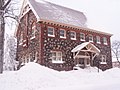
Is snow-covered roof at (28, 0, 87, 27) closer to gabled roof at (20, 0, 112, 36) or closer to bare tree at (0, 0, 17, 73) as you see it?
gabled roof at (20, 0, 112, 36)

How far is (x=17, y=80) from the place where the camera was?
33.1 ft

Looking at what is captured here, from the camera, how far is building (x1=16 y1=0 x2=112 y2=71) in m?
21.2

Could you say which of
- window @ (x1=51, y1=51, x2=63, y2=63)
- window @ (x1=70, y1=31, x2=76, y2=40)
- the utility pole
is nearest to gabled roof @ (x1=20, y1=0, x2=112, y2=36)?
window @ (x1=70, y1=31, x2=76, y2=40)

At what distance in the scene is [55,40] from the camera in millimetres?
22000

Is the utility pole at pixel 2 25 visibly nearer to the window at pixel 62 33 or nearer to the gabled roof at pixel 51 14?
the gabled roof at pixel 51 14

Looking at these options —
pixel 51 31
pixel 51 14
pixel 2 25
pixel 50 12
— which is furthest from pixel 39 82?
pixel 50 12

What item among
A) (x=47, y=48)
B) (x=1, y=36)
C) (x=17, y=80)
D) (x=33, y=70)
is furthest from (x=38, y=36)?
(x=17, y=80)

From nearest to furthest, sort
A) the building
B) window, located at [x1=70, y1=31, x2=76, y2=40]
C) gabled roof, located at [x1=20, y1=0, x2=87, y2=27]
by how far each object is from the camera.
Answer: the building
gabled roof, located at [x1=20, y1=0, x2=87, y2=27]
window, located at [x1=70, y1=31, x2=76, y2=40]

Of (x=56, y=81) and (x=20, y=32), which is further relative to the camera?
(x=20, y=32)

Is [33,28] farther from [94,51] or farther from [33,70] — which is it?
[33,70]

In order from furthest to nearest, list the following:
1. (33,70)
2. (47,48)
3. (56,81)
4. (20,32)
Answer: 1. (20,32)
2. (47,48)
3. (33,70)
4. (56,81)

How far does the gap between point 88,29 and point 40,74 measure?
51.3 feet

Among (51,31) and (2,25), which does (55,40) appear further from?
(2,25)

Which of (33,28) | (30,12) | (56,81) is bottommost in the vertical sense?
(56,81)
